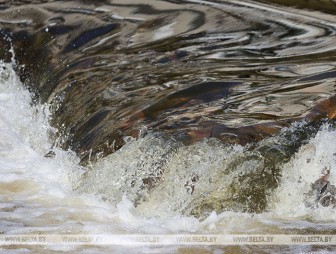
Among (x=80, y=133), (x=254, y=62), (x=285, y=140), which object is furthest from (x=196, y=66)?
(x=285, y=140)

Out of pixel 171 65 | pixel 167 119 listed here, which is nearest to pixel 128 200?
pixel 167 119

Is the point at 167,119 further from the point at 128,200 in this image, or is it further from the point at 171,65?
the point at 171,65

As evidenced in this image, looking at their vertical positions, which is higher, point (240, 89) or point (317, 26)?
point (317, 26)

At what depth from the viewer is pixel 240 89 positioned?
17.6ft

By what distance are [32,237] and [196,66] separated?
2.32 m

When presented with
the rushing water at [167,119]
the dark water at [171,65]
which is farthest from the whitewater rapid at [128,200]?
the dark water at [171,65]

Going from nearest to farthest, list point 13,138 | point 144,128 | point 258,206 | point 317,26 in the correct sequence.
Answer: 1. point 258,206
2. point 144,128
3. point 13,138
4. point 317,26

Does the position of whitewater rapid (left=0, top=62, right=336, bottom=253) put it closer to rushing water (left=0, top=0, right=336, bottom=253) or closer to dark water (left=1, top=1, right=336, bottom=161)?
rushing water (left=0, top=0, right=336, bottom=253)

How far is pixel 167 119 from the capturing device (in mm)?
4945

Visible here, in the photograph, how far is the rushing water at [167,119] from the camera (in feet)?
13.6

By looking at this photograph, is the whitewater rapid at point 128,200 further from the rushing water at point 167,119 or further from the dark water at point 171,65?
the dark water at point 171,65

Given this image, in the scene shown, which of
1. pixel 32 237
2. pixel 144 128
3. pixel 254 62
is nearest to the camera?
pixel 32 237

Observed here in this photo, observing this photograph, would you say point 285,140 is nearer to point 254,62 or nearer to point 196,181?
point 196,181

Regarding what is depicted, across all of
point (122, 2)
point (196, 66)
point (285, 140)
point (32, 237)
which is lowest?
point (32, 237)
